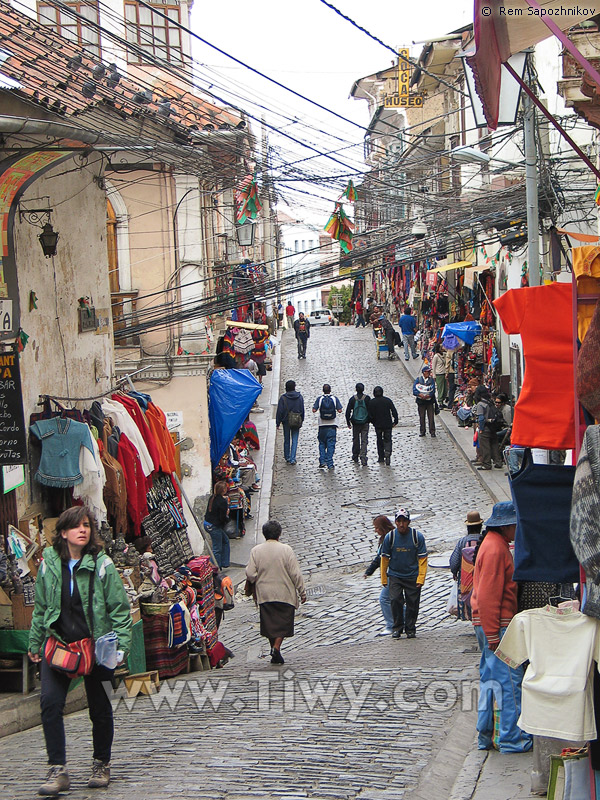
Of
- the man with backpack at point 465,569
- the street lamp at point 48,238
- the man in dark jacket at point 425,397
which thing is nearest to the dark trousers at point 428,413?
the man in dark jacket at point 425,397

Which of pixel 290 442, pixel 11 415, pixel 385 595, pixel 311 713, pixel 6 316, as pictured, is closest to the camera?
pixel 311 713

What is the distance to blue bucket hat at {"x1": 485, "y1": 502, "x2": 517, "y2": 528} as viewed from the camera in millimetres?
6793

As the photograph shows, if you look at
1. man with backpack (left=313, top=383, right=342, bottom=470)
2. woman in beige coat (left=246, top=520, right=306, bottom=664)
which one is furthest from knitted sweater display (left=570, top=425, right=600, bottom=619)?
man with backpack (left=313, top=383, right=342, bottom=470)

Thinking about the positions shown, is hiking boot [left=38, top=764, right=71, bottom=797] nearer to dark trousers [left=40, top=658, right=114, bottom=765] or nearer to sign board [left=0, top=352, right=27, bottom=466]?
dark trousers [left=40, top=658, right=114, bottom=765]

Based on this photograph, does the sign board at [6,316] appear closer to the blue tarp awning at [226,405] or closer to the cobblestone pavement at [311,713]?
the cobblestone pavement at [311,713]

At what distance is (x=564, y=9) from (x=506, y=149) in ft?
61.1

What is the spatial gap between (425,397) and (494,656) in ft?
56.7

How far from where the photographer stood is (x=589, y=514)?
461 cm

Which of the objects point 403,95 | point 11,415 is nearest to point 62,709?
point 11,415

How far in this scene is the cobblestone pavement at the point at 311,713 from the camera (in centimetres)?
616

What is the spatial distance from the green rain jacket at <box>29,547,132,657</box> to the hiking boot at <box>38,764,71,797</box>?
0.67 metres

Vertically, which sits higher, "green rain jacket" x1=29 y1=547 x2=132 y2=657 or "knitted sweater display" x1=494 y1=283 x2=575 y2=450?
"knitted sweater display" x1=494 y1=283 x2=575 y2=450

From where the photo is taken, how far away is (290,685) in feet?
29.3

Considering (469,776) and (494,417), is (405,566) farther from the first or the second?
(494,417)
